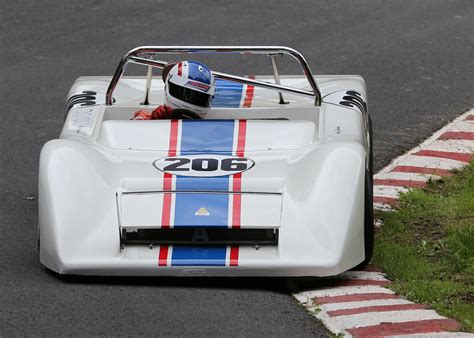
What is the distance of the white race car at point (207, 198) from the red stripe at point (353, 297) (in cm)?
16

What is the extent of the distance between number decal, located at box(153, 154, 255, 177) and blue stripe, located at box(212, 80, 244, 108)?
49.4 inches

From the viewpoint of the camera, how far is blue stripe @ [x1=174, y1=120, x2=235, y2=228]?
7320 mm

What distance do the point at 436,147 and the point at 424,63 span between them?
113 inches

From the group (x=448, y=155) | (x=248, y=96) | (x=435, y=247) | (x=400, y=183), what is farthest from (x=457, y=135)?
(x=435, y=247)

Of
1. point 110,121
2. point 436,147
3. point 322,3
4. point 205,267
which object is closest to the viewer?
point 205,267

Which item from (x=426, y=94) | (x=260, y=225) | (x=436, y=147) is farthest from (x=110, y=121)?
(x=426, y=94)

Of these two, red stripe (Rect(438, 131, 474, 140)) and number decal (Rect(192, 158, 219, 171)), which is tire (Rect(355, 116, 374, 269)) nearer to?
number decal (Rect(192, 158, 219, 171))

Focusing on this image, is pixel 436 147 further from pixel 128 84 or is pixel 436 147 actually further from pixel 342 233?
pixel 342 233

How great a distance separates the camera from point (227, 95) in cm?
941

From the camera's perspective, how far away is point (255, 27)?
14.5 m

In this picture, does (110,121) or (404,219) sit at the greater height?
(110,121)

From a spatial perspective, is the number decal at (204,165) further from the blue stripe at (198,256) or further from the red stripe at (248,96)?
the red stripe at (248,96)

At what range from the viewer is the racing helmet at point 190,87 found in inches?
335

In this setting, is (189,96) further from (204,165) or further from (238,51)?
(204,165)
